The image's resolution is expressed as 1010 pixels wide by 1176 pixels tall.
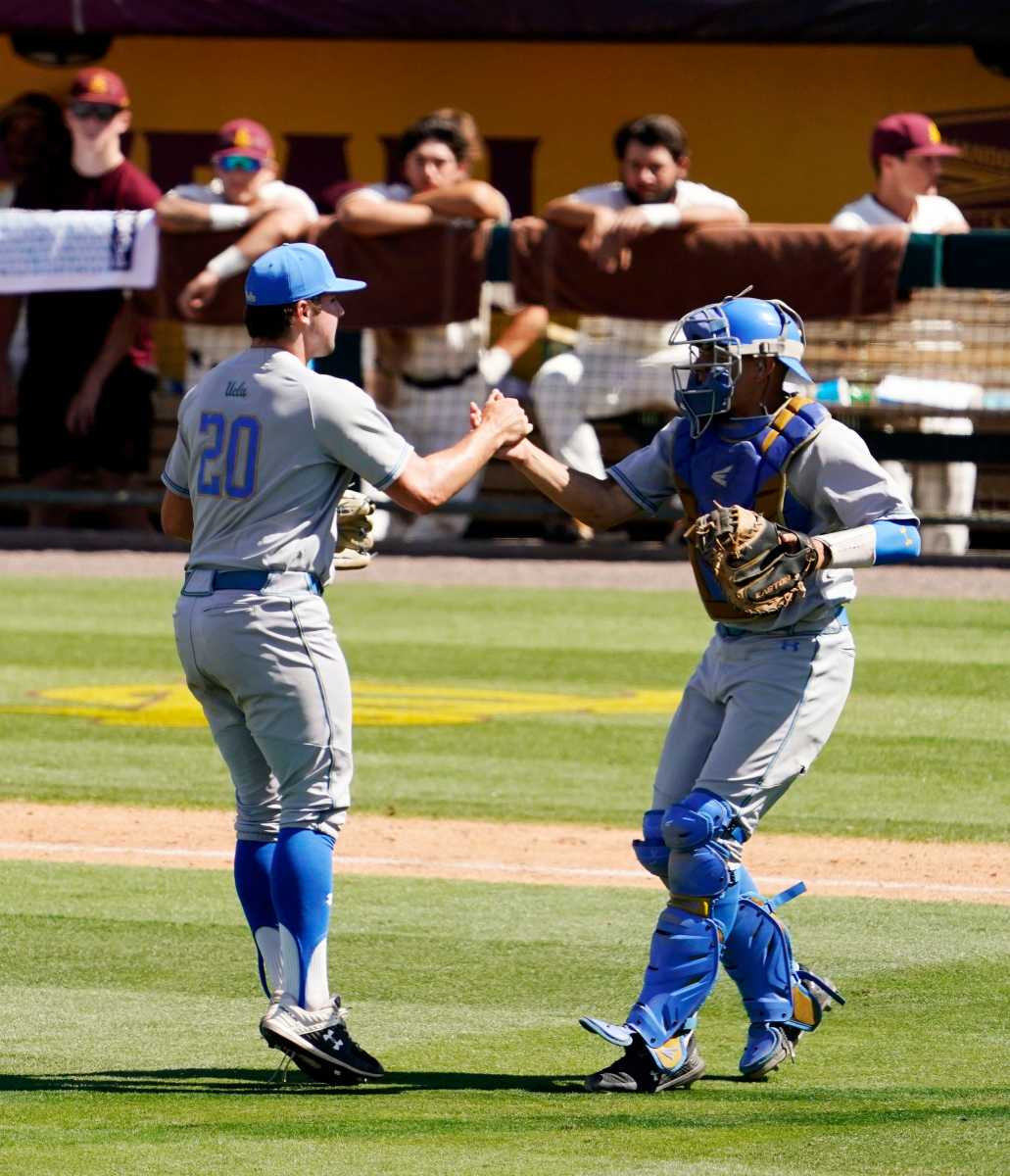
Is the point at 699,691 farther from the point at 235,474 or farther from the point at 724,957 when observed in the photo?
the point at 235,474

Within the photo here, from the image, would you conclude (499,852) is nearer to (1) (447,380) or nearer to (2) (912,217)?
(1) (447,380)

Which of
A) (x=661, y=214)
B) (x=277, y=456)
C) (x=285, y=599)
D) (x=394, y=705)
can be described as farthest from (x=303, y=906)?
(x=661, y=214)

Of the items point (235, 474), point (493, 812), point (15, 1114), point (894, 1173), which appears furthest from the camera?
point (493, 812)

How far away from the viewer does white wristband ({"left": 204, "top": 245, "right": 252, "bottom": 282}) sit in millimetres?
15688

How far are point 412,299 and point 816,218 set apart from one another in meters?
4.15

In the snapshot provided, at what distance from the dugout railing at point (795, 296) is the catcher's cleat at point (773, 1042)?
30.4 ft

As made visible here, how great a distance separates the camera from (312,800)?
18.6ft

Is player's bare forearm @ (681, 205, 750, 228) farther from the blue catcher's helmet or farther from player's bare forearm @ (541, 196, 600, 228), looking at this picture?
the blue catcher's helmet

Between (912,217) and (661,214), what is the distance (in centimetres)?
A: 157

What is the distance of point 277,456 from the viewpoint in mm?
5613

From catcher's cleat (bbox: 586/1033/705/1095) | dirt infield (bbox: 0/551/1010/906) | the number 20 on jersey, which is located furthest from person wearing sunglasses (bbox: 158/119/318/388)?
catcher's cleat (bbox: 586/1033/705/1095)

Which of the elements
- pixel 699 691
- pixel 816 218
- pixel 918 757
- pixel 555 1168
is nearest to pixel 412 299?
pixel 816 218

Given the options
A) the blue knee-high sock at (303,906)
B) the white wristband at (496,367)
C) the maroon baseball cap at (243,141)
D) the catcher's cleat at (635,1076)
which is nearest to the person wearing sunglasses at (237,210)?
the maroon baseball cap at (243,141)

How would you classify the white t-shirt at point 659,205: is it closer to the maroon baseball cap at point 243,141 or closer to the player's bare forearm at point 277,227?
the player's bare forearm at point 277,227
